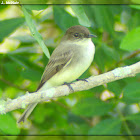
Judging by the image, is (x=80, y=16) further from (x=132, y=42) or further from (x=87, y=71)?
(x=87, y=71)

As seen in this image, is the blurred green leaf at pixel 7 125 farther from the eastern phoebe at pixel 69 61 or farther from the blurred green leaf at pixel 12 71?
the blurred green leaf at pixel 12 71

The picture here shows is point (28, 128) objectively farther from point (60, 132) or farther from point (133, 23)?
point (133, 23)

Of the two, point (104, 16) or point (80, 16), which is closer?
point (80, 16)

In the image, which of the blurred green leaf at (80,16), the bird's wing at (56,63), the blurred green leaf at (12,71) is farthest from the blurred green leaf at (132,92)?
the blurred green leaf at (12,71)

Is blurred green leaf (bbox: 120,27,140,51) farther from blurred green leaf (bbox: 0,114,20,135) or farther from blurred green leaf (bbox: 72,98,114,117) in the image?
blurred green leaf (bbox: 0,114,20,135)

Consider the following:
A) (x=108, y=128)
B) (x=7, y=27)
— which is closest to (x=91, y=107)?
(x=108, y=128)

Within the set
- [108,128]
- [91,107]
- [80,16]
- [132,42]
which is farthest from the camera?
[91,107]

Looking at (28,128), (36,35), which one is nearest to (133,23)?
(36,35)

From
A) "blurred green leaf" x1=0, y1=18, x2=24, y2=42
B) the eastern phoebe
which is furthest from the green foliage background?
the eastern phoebe
